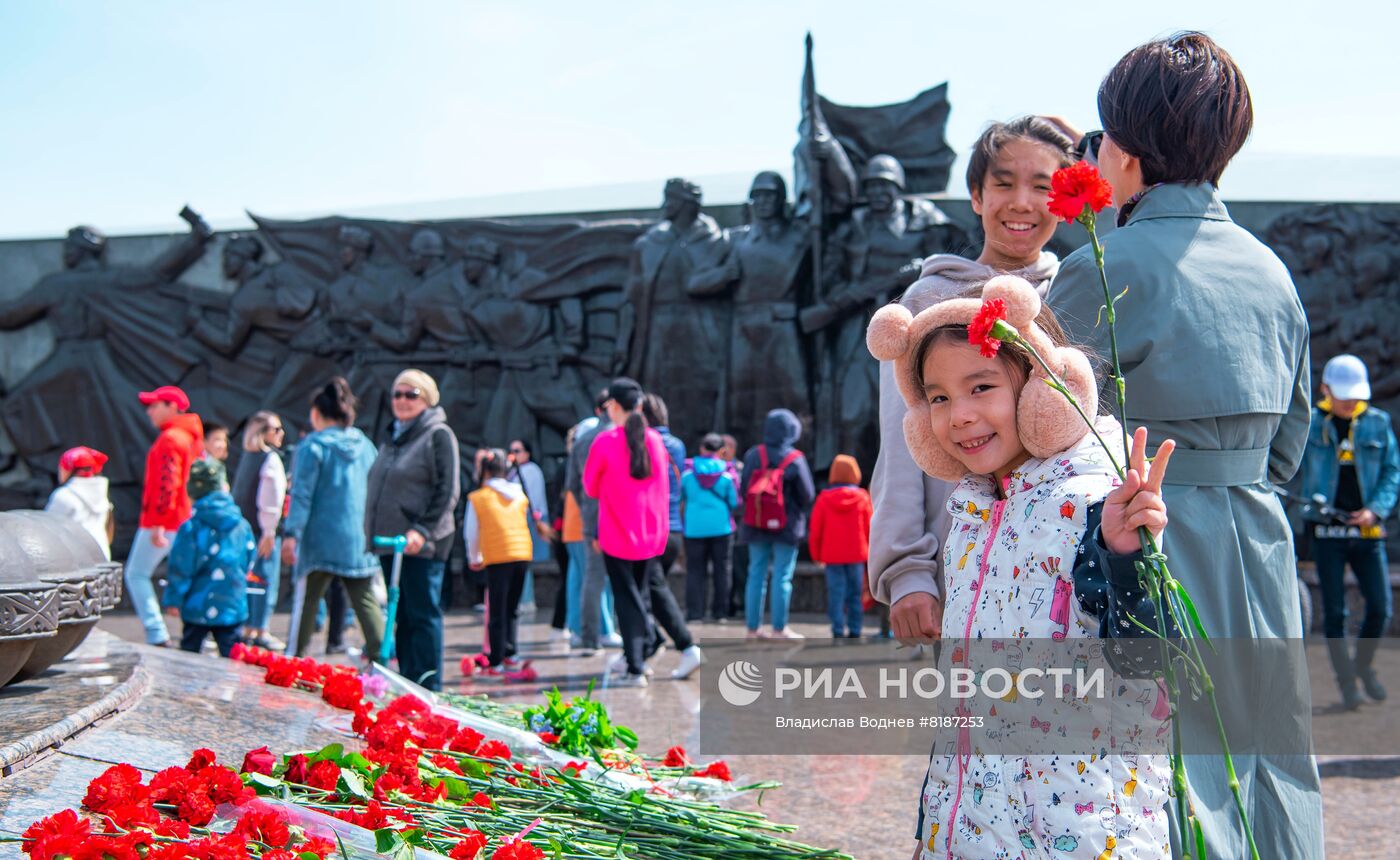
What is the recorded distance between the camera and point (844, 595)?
827 cm

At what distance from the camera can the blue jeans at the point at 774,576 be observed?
26.7 feet

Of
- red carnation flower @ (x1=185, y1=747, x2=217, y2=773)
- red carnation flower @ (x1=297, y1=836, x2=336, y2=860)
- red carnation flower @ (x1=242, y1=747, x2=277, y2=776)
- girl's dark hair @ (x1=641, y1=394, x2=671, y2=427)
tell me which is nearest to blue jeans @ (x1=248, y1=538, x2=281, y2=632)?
girl's dark hair @ (x1=641, y1=394, x2=671, y2=427)

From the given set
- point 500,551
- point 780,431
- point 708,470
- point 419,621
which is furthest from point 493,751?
point 708,470

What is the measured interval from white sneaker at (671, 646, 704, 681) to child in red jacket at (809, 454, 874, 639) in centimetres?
181

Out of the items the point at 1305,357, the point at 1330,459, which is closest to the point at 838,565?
the point at 1330,459

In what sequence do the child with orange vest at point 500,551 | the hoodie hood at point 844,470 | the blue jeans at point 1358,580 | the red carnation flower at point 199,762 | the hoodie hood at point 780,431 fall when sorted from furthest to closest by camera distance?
the hoodie hood at point 780,431 → the hoodie hood at point 844,470 → the child with orange vest at point 500,551 → the blue jeans at point 1358,580 → the red carnation flower at point 199,762

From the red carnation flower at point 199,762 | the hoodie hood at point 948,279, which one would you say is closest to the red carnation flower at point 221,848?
the red carnation flower at point 199,762

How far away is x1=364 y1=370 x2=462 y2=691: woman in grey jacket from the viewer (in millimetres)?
5539

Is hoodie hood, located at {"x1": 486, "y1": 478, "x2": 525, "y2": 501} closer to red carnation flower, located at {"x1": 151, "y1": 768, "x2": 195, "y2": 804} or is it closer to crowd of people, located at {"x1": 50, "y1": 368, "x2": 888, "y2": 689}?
crowd of people, located at {"x1": 50, "y1": 368, "x2": 888, "y2": 689}

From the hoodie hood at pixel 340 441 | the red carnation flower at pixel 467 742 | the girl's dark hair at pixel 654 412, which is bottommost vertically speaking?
the red carnation flower at pixel 467 742

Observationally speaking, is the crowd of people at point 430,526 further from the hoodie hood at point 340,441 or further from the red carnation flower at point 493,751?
the red carnation flower at point 493,751

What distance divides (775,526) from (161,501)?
3.61m

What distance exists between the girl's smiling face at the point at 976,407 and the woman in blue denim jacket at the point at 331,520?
4304mm

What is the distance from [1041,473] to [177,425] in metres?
6.26
